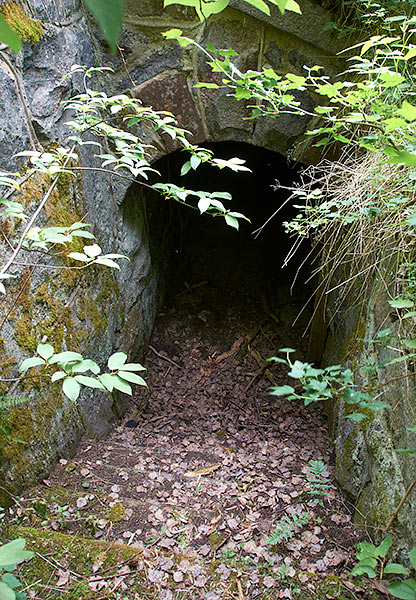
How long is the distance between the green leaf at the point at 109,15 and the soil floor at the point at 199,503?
1.56 meters

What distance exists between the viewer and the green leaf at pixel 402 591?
1026mm

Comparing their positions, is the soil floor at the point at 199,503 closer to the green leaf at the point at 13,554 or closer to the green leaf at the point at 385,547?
the green leaf at the point at 385,547

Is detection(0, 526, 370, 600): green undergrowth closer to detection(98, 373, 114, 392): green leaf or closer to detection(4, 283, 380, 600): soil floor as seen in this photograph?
detection(4, 283, 380, 600): soil floor

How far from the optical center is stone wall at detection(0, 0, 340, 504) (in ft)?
5.48

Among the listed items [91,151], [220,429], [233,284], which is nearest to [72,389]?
[91,151]

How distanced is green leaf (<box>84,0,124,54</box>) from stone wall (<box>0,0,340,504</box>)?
1404mm

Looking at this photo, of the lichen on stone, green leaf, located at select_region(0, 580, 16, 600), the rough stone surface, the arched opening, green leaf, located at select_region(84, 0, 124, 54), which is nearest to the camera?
green leaf, located at select_region(84, 0, 124, 54)

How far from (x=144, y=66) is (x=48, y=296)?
4.72 feet

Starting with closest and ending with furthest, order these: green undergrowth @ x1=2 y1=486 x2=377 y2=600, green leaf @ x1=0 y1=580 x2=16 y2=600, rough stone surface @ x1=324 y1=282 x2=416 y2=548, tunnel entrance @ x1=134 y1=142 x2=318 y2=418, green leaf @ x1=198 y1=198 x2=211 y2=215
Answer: green leaf @ x1=0 y1=580 x2=16 y2=600, green leaf @ x1=198 y1=198 x2=211 y2=215, green undergrowth @ x1=2 y1=486 x2=377 y2=600, rough stone surface @ x1=324 y1=282 x2=416 y2=548, tunnel entrance @ x1=134 y1=142 x2=318 y2=418

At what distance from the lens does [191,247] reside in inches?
179

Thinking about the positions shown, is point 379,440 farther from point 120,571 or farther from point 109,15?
point 109,15

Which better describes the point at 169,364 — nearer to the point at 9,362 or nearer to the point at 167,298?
the point at 167,298

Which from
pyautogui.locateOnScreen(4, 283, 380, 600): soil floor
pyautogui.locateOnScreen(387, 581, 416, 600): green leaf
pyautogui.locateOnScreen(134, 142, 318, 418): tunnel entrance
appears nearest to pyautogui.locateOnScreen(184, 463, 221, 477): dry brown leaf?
pyautogui.locateOnScreen(4, 283, 380, 600): soil floor

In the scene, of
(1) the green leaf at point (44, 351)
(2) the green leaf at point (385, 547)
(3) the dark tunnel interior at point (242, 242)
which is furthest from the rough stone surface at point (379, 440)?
(3) the dark tunnel interior at point (242, 242)
